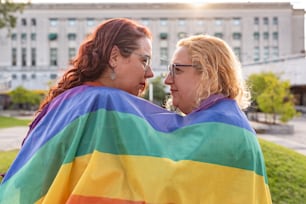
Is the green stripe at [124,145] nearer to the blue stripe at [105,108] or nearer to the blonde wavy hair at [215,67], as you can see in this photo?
the blue stripe at [105,108]

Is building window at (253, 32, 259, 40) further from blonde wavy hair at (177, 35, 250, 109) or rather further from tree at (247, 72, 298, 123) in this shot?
blonde wavy hair at (177, 35, 250, 109)

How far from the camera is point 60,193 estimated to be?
1.77m

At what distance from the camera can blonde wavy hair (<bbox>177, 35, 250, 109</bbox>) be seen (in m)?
2.05

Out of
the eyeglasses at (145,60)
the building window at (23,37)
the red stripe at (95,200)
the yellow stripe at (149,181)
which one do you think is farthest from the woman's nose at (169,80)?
the building window at (23,37)

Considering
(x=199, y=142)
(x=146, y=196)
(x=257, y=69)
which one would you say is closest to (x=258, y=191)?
(x=199, y=142)

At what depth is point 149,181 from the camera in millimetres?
1762

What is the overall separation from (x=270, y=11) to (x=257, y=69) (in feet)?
68.8

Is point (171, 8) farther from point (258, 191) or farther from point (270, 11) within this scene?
point (258, 191)

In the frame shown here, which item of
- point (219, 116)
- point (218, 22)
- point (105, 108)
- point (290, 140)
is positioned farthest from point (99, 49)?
point (218, 22)

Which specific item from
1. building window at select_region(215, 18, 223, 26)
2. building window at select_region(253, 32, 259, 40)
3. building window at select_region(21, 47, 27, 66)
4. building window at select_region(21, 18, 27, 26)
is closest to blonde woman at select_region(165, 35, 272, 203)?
building window at select_region(215, 18, 223, 26)

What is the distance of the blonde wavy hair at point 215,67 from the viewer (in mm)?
2051

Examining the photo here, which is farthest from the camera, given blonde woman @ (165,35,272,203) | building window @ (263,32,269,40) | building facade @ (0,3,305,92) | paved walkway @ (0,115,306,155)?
building window @ (263,32,269,40)

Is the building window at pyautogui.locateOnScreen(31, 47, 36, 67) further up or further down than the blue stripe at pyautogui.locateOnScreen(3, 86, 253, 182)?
further up

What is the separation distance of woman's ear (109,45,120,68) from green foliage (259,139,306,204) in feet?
15.1
